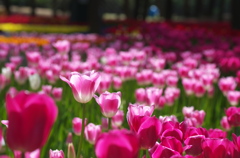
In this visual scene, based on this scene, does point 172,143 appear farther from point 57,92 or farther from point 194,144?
point 57,92

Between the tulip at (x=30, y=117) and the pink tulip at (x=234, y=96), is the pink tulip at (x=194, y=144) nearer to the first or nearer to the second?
the tulip at (x=30, y=117)

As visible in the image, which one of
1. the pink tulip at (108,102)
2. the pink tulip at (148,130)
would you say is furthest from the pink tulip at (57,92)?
the pink tulip at (148,130)

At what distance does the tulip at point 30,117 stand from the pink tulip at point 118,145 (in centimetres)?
12

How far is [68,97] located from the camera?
4.21 meters

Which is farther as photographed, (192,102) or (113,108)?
(192,102)

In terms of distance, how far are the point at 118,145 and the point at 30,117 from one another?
19 cm

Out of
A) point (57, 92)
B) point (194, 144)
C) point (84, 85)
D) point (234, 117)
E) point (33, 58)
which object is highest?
point (84, 85)

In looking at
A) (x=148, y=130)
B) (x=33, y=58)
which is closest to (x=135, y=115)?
(x=148, y=130)

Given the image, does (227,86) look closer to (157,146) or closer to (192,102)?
(192,102)

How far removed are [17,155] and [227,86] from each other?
2655mm

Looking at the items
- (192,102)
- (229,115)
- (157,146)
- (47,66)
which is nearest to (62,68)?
(47,66)

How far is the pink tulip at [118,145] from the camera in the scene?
0.79 metres

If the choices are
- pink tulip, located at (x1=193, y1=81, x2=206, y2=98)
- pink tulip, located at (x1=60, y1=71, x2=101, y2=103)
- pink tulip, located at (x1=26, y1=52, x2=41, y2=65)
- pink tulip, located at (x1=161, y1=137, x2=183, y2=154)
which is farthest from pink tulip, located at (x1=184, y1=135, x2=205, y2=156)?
pink tulip, located at (x1=26, y1=52, x2=41, y2=65)

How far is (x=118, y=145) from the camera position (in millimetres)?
797
